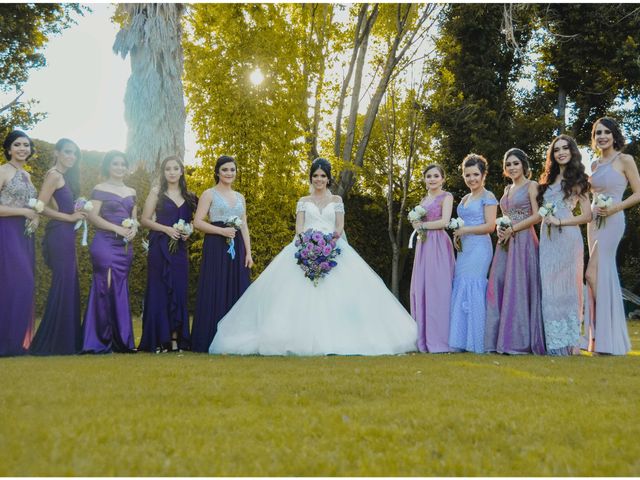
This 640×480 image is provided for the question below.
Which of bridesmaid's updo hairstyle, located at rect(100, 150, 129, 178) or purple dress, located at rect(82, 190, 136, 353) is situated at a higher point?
bridesmaid's updo hairstyle, located at rect(100, 150, 129, 178)

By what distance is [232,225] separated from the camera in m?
8.54

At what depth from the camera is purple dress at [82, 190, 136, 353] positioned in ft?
26.3

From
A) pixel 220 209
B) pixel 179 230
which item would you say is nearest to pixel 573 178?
pixel 220 209

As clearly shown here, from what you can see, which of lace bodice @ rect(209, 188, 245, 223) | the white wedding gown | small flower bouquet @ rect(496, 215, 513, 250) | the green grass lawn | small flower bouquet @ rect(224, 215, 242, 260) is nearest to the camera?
the green grass lawn

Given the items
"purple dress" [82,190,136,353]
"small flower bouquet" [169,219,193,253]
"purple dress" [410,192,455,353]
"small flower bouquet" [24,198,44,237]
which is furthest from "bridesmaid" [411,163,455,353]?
"small flower bouquet" [24,198,44,237]

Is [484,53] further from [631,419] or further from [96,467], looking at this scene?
[96,467]

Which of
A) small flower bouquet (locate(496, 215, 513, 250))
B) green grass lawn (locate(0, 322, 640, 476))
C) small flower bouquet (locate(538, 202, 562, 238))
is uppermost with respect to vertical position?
small flower bouquet (locate(538, 202, 562, 238))

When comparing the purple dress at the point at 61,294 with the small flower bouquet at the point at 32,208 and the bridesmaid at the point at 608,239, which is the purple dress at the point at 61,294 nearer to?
the small flower bouquet at the point at 32,208

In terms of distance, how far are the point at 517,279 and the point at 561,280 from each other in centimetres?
52

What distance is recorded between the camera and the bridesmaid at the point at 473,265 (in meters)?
8.29

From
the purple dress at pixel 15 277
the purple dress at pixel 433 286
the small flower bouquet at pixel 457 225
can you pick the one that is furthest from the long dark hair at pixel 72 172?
the small flower bouquet at pixel 457 225

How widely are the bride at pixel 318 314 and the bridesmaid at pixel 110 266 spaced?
1280 millimetres

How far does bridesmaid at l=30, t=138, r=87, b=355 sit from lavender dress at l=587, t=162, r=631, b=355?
20.9ft

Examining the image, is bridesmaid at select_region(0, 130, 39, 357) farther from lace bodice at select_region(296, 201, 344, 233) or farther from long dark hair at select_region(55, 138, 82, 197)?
lace bodice at select_region(296, 201, 344, 233)
